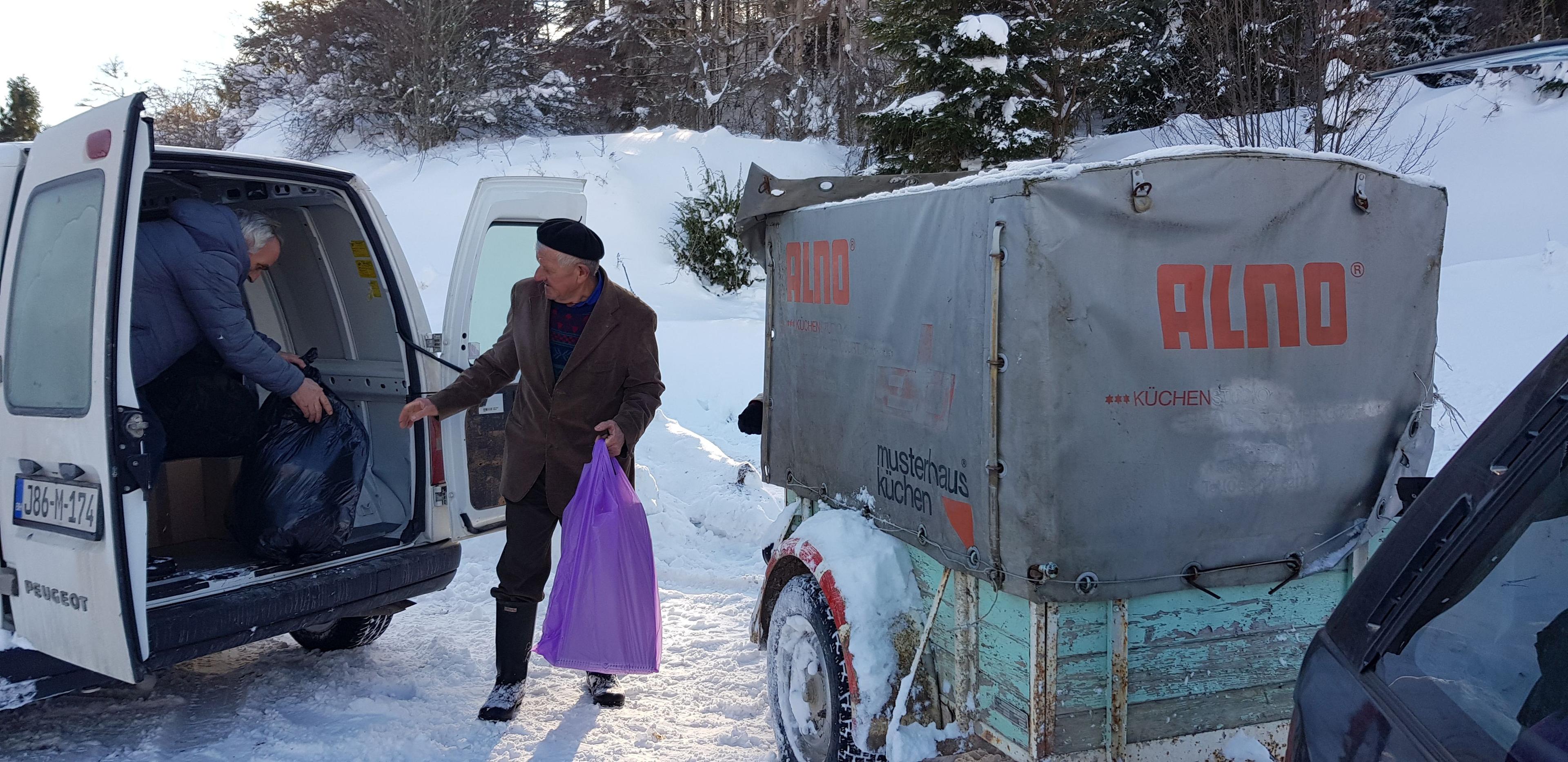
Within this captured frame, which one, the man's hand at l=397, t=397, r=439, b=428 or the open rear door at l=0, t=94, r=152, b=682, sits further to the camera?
the man's hand at l=397, t=397, r=439, b=428

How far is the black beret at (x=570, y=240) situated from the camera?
3979mm

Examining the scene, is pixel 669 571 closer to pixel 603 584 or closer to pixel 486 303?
pixel 486 303

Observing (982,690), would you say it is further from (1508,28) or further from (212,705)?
(1508,28)

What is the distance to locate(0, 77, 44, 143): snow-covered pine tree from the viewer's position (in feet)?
102

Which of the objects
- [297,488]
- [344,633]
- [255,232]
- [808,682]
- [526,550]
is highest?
[255,232]

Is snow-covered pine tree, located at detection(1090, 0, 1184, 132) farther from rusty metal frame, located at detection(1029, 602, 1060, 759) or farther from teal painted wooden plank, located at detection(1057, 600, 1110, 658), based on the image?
rusty metal frame, located at detection(1029, 602, 1060, 759)

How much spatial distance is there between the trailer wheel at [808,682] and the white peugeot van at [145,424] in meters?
1.63

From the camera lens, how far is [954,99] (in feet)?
48.4

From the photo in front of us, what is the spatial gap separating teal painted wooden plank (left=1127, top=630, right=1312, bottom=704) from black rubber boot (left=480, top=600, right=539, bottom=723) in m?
2.41

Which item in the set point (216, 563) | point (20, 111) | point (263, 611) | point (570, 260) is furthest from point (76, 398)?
point (20, 111)

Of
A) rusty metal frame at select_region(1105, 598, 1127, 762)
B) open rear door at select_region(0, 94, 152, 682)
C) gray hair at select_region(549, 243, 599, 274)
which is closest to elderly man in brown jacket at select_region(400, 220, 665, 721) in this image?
gray hair at select_region(549, 243, 599, 274)

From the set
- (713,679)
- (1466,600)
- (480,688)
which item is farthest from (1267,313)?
(480,688)

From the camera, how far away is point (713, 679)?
448cm

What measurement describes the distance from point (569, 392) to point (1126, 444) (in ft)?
7.35
